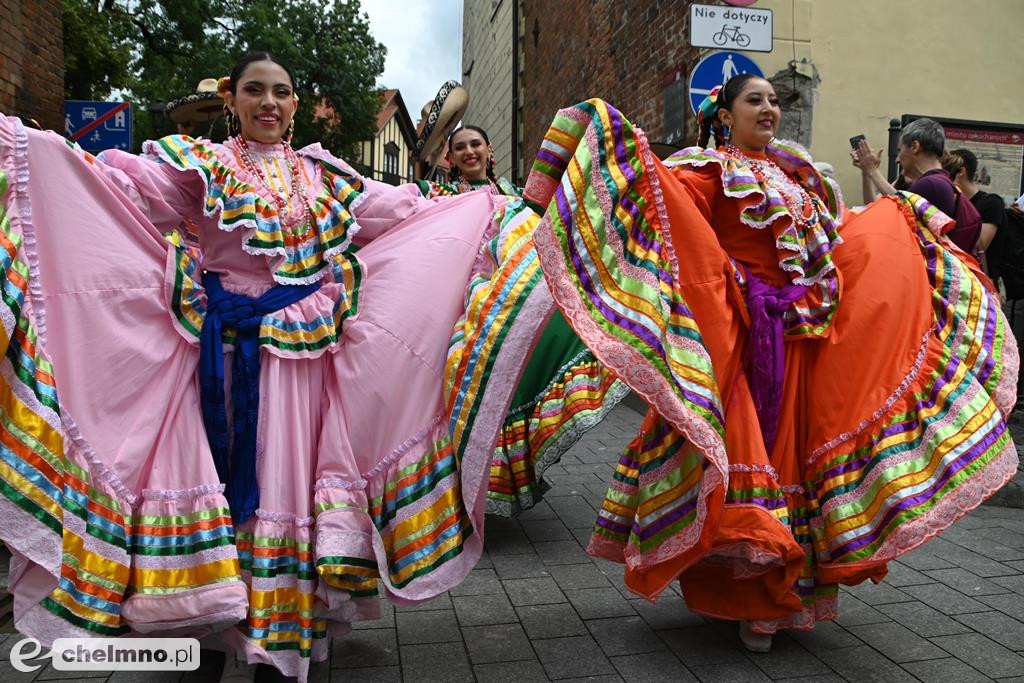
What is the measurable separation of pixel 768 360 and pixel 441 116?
464cm

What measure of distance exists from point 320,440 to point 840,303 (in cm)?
164

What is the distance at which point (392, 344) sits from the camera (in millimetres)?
2750

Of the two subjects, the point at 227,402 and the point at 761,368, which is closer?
the point at 227,402

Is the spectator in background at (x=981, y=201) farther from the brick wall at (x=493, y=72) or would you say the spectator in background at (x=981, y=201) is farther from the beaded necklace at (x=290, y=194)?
the brick wall at (x=493, y=72)

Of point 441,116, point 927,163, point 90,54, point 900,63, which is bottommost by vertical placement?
point 927,163

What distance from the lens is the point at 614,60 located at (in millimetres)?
10188

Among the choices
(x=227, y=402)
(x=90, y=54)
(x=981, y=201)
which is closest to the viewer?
(x=227, y=402)

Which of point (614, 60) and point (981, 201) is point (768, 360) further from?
point (614, 60)

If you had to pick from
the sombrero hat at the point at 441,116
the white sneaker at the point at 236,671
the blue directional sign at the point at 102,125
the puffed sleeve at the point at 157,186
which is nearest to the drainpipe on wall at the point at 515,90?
the blue directional sign at the point at 102,125

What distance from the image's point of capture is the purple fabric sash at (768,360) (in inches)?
110

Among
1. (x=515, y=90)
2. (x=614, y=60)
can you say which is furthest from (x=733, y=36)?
(x=515, y=90)

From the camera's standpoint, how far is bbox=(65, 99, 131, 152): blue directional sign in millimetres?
9922

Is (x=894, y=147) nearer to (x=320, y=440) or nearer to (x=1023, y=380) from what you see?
(x=1023, y=380)

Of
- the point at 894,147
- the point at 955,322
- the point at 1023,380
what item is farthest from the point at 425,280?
the point at 1023,380
